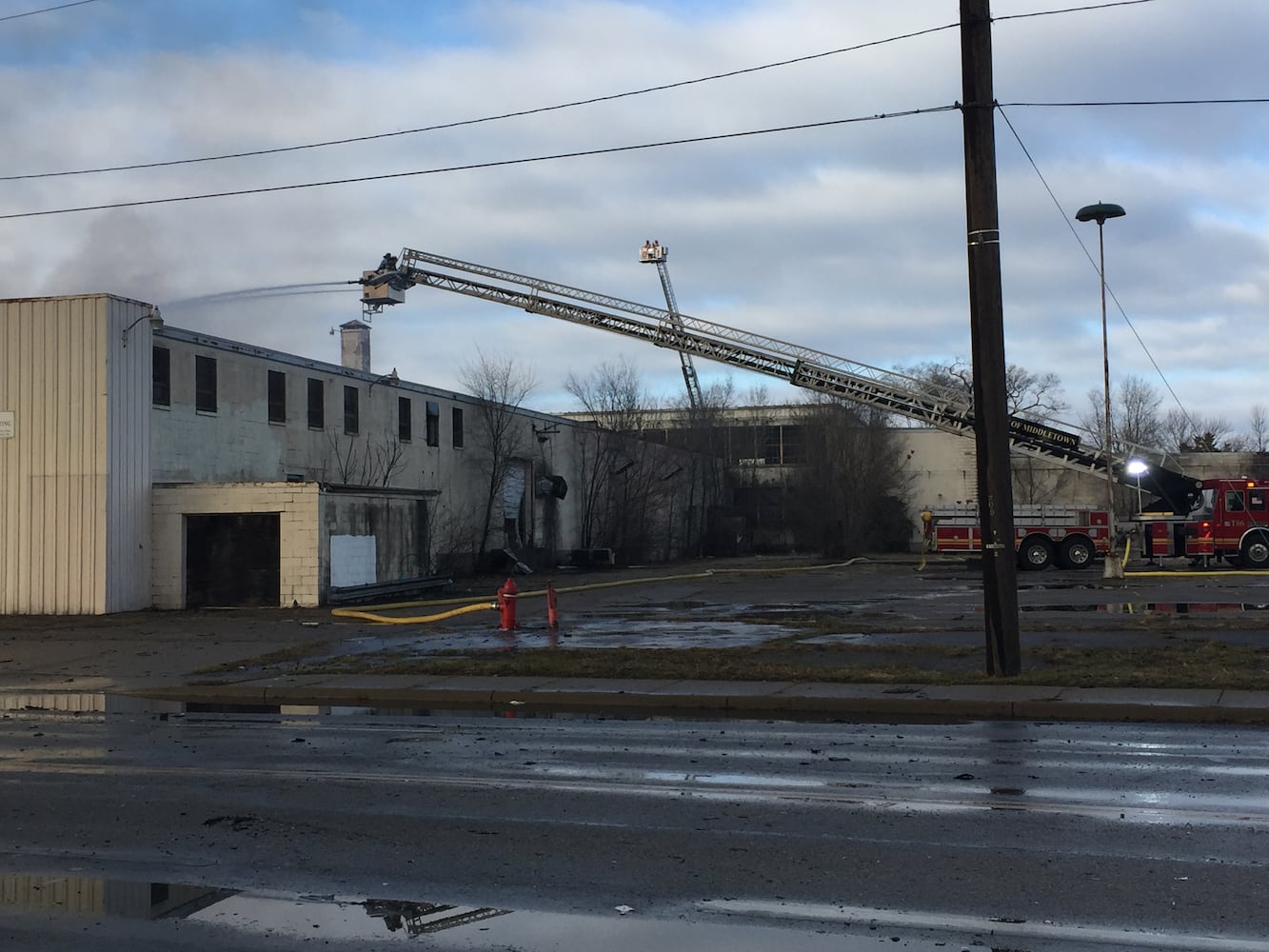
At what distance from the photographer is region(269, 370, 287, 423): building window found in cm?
3488

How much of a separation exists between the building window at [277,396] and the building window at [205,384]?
2.68 meters

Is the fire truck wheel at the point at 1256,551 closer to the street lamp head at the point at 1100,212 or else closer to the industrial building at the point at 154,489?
the street lamp head at the point at 1100,212

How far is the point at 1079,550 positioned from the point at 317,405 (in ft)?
80.1

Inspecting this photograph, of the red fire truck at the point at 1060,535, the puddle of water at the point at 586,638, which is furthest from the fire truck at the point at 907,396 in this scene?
the puddle of water at the point at 586,638

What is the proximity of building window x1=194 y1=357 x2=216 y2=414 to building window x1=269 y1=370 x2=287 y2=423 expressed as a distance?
8.79ft

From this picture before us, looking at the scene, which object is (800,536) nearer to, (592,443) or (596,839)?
(592,443)

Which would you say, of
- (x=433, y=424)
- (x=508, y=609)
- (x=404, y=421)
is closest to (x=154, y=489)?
(x=508, y=609)

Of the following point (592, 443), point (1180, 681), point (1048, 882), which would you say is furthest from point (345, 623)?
point (592, 443)

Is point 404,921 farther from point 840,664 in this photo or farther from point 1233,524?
point 1233,524

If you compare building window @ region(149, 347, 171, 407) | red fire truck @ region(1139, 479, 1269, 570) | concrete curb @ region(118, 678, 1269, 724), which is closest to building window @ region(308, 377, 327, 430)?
building window @ region(149, 347, 171, 407)

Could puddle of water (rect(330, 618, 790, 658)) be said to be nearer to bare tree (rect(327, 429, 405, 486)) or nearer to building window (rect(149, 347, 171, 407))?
building window (rect(149, 347, 171, 407))

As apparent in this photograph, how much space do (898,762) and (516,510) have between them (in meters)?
38.9

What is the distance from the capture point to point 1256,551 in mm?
37469

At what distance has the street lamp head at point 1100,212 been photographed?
102 ft
